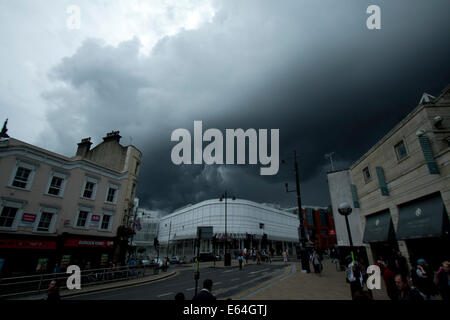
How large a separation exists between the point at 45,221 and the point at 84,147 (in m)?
10.7

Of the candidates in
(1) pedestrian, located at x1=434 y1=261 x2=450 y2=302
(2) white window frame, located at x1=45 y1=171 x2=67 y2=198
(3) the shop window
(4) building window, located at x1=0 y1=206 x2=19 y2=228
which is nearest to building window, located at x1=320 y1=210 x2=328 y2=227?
(1) pedestrian, located at x1=434 y1=261 x2=450 y2=302

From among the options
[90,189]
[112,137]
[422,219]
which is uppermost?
[112,137]

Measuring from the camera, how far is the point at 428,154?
1038cm

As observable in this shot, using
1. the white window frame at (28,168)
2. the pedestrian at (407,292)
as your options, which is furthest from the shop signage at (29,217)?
the pedestrian at (407,292)

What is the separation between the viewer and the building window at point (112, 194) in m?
22.1

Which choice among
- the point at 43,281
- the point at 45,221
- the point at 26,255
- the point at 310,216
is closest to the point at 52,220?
the point at 45,221

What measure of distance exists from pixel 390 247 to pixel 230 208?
5551 centimetres

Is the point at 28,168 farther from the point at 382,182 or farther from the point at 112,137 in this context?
the point at 382,182

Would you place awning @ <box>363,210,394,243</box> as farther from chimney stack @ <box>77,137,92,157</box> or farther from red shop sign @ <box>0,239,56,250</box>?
chimney stack @ <box>77,137,92,157</box>

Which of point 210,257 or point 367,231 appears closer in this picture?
point 367,231

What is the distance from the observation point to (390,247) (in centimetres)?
1381

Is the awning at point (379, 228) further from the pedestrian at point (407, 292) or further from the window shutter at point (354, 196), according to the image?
the pedestrian at point (407, 292)

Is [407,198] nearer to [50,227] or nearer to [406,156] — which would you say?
[406,156]
